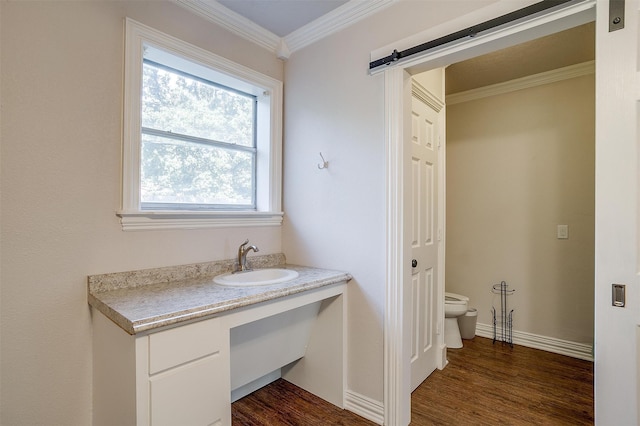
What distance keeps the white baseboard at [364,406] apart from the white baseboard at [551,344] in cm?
184

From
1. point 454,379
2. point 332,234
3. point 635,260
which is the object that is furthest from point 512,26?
point 454,379

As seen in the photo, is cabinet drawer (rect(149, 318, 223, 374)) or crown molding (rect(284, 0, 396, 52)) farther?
crown molding (rect(284, 0, 396, 52))

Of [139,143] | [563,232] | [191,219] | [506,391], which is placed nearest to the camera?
[139,143]

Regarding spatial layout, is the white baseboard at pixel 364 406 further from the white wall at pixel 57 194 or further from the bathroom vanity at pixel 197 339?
the white wall at pixel 57 194

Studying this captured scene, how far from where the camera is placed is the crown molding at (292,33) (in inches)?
74.3

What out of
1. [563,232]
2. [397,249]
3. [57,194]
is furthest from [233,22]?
[563,232]

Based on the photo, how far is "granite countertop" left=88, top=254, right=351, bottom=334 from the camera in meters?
1.20

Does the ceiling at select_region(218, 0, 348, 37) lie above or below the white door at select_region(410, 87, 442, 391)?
above

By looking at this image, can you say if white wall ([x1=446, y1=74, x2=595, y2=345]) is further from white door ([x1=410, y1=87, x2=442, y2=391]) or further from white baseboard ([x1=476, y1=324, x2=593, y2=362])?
white door ([x1=410, y1=87, x2=442, y2=391])

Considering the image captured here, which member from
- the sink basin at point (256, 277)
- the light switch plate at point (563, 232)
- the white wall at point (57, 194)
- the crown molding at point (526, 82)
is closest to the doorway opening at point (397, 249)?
the sink basin at point (256, 277)

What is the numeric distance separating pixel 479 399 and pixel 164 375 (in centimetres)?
194

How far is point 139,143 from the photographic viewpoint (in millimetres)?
1681

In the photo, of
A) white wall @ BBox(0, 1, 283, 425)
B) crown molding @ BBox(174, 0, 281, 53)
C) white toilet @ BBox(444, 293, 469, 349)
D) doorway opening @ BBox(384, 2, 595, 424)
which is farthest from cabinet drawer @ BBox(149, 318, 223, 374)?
white toilet @ BBox(444, 293, 469, 349)

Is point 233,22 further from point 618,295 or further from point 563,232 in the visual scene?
point 563,232
